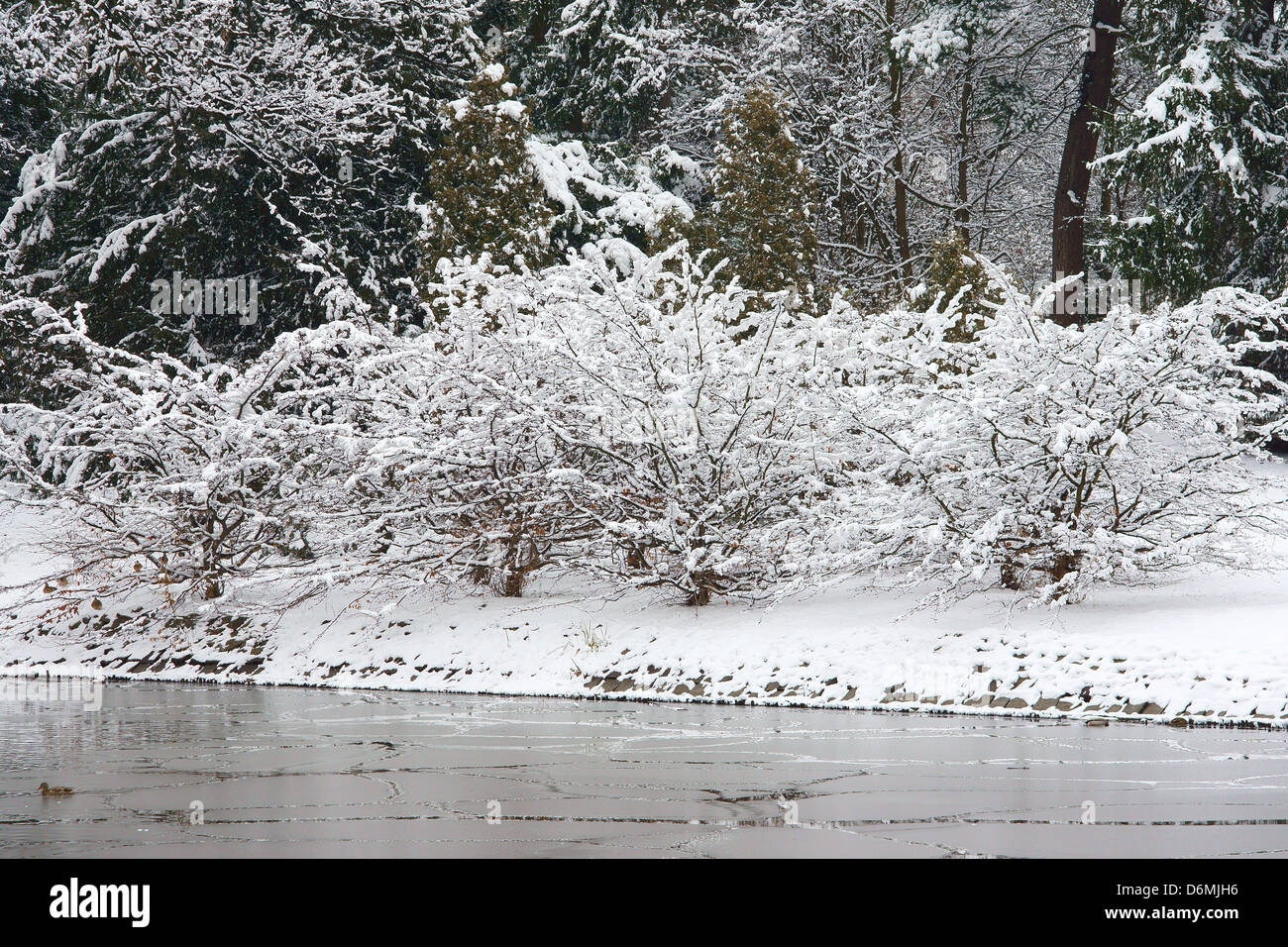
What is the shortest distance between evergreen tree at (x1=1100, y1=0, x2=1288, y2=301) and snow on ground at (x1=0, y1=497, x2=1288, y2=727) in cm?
877

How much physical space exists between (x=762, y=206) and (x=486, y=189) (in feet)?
15.3

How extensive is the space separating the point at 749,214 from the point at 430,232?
5256mm

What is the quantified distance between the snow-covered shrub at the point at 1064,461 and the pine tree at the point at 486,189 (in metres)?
9.87

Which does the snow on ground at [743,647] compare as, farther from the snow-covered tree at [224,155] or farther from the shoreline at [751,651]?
the snow-covered tree at [224,155]

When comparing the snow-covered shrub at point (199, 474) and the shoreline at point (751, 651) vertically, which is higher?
the snow-covered shrub at point (199, 474)

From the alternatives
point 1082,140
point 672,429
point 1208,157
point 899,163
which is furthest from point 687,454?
point 899,163

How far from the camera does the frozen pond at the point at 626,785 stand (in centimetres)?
497

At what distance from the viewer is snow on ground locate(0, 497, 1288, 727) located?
9320mm

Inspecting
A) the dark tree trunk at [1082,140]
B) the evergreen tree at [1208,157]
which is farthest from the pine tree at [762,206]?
the evergreen tree at [1208,157]

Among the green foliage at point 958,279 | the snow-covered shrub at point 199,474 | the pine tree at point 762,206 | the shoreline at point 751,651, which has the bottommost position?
the shoreline at point 751,651
